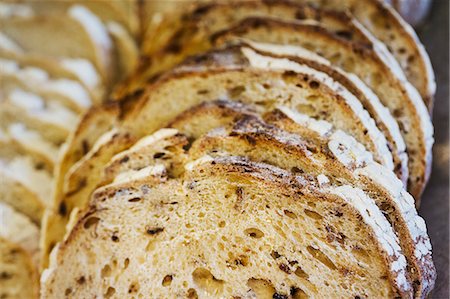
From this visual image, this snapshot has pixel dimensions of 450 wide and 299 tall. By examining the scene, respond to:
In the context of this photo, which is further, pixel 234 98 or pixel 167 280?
pixel 234 98

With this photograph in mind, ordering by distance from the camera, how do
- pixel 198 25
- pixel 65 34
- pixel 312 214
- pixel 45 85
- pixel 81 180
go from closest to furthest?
pixel 312 214 < pixel 81 180 < pixel 198 25 < pixel 45 85 < pixel 65 34

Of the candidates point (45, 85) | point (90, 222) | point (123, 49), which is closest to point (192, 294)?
point (90, 222)

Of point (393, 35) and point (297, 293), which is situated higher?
point (393, 35)

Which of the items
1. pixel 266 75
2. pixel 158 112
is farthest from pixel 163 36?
pixel 266 75

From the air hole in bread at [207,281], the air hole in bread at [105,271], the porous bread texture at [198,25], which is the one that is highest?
the porous bread texture at [198,25]

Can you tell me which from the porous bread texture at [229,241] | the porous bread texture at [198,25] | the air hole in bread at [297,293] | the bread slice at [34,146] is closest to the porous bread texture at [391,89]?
the porous bread texture at [198,25]

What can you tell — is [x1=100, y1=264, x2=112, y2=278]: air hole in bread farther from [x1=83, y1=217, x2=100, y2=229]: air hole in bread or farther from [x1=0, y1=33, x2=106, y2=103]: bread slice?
[x1=0, y1=33, x2=106, y2=103]: bread slice

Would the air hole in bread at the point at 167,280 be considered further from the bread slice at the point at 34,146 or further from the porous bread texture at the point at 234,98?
the bread slice at the point at 34,146

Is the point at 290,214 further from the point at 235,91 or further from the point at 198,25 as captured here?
the point at 198,25

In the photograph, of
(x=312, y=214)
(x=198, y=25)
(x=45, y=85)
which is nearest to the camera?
(x=312, y=214)
